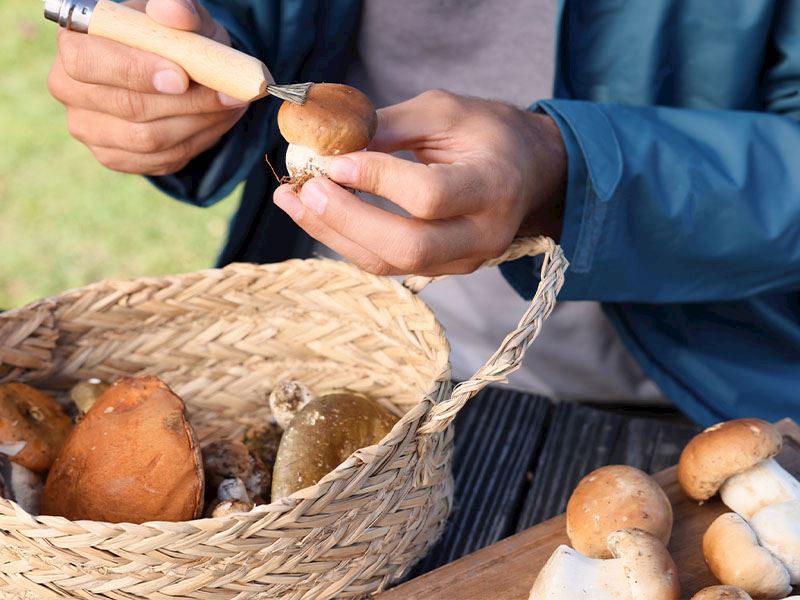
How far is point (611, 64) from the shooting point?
145 centimetres

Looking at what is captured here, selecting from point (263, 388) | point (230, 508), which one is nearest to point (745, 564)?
point (230, 508)

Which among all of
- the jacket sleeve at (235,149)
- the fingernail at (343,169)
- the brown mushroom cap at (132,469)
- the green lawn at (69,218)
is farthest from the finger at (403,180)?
the green lawn at (69,218)

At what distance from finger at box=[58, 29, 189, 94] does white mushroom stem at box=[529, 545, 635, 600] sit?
677 mm

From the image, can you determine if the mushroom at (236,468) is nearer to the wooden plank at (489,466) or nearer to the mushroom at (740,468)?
the wooden plank at (489,466)

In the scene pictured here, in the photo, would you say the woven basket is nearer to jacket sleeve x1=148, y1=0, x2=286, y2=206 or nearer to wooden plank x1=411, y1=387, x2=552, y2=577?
wooden plank x1=411, y1=387, x2=552, y2=577

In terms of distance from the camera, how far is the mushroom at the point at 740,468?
3.29ft

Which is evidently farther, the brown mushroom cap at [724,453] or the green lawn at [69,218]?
the green lawn at [69,218]

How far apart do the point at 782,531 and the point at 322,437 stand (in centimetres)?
51

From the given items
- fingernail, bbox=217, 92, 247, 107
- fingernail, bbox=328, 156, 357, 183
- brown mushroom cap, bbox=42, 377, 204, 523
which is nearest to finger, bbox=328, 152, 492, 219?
fingernail, bbox=328, 156, 357, 183

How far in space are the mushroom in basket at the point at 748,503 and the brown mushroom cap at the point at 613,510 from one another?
0.20 ft

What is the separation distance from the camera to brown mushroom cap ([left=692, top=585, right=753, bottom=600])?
0.84 m

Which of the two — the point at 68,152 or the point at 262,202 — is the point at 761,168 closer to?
the point at 262,202

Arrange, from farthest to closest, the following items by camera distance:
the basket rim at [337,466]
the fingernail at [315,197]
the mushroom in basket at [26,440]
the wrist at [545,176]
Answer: the wrist at [545,176] < the mushroom in basket at [26,440] < the fingernail at [315,197] < the basket rim at [337,466]

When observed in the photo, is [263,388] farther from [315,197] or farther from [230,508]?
[315,197]
